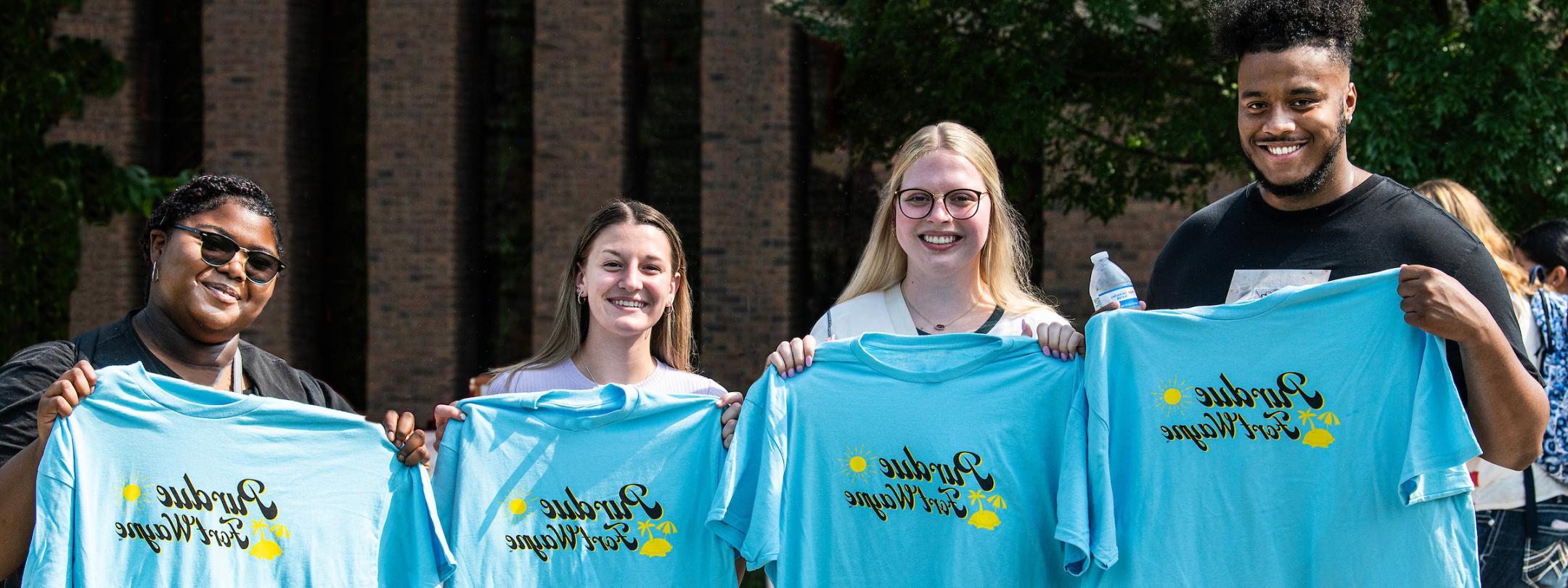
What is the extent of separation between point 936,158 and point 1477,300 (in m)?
1.47

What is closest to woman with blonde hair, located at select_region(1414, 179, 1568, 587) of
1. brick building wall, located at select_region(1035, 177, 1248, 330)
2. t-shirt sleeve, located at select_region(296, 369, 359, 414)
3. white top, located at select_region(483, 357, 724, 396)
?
white top, located at select_region(483, 357, 724, 396)

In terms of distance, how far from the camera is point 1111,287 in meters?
3.32

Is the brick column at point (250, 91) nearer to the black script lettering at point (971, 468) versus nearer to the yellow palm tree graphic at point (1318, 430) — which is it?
the black script lettering at point (971, 468)

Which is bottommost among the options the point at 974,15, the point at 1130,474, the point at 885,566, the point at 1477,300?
the point at 885,566

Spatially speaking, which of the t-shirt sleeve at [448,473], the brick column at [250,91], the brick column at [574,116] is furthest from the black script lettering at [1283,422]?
the brick column at [250,91]

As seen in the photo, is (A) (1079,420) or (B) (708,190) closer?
(A) (1079,420)

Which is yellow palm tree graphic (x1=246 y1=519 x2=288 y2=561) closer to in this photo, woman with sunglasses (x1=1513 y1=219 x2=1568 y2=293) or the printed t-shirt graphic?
the printed t-shirt graphic

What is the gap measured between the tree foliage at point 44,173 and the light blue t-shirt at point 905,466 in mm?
5095

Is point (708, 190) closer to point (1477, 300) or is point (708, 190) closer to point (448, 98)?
point (448, 98)

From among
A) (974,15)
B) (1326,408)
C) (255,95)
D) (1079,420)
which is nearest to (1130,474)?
(1079,420)

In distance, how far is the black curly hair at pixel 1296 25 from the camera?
3203 mm

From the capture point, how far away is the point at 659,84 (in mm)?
11758

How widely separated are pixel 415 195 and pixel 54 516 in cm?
855

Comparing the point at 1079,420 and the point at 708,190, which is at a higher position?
the point at 708,190
